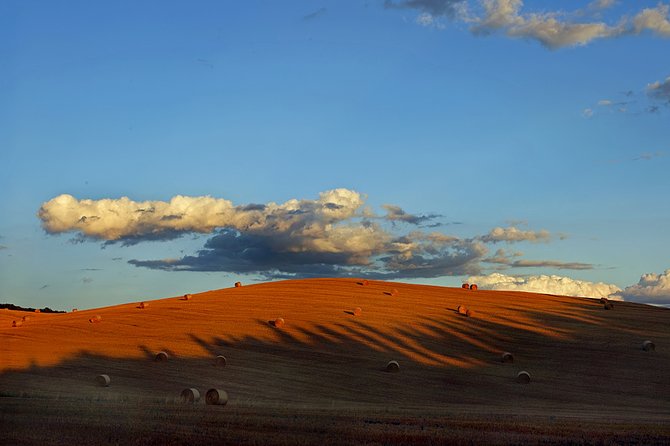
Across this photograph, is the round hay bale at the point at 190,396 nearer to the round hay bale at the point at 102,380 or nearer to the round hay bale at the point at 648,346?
the round hay bale at the point at 102,380

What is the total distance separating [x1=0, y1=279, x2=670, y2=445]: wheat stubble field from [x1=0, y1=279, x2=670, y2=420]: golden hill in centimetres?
17

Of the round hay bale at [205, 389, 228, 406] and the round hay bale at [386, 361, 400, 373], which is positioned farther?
the round hay bale at [386, 361, 400, 373]

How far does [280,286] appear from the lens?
251 feet

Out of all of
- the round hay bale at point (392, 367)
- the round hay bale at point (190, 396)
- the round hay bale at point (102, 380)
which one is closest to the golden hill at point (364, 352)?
the round hay bale at point (102, 380)

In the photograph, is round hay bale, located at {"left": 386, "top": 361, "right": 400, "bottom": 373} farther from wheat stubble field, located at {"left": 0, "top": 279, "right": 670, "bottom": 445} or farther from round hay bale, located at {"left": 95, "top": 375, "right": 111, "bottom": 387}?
round hay bale, located at {"left": 95, "top": 375, "right": 111, "bottom": 387}

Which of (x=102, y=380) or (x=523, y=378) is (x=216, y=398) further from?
(x=523, y=378)

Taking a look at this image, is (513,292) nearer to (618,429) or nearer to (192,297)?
(192,297)

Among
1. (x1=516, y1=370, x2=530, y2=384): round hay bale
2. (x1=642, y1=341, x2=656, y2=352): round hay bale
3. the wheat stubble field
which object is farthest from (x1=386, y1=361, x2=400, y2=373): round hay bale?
(x1=642, y1=341, x2=656, y2=352): round hay bale

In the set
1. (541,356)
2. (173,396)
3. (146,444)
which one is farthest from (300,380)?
(146,444)

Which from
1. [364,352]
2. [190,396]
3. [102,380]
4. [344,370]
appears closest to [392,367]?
[344,370]

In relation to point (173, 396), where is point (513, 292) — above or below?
above

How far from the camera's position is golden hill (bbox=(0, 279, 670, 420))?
40000 millimetres

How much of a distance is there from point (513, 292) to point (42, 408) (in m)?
56.7

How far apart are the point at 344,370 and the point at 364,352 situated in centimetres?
454
